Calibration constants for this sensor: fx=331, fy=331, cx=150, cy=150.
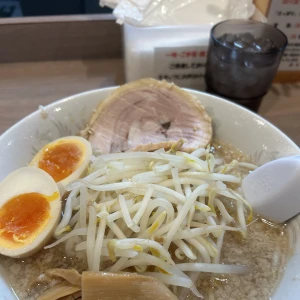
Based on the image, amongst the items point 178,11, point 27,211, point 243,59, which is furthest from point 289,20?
point 27,211

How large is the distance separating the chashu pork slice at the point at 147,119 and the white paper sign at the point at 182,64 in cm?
22

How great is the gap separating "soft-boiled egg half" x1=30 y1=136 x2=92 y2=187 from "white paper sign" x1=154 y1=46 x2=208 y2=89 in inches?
20.6

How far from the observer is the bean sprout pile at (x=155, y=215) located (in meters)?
0.86

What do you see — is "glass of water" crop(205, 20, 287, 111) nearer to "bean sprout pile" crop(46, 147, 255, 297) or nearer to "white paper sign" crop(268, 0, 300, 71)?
"white paper sign" crop(268, 0, 300, 71)

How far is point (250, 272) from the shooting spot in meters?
0.92

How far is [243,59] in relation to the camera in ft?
4.16

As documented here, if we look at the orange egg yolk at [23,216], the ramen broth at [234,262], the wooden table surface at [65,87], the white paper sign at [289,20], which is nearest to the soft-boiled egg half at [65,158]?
the orange egg yolk at [23,216]

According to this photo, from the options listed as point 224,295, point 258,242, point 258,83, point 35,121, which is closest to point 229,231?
point 258,242

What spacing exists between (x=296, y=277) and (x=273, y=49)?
0.84 meters

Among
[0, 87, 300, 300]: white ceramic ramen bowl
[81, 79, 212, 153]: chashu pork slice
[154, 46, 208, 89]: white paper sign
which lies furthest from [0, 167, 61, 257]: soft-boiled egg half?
[154, 46, 208, 89]: white paper sign

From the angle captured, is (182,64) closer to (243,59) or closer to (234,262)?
(243,59)

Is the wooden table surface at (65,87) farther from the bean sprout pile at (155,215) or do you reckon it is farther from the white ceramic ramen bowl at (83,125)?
the bean sprout pile at (155,215)

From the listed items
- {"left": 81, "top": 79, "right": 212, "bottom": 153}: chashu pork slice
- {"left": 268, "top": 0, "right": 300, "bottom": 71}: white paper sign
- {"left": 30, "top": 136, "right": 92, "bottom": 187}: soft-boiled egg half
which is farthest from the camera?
{"left": 268, "top": 0, "right": 300, "bottom": 71}: white paper sign

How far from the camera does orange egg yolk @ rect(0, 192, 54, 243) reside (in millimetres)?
893
